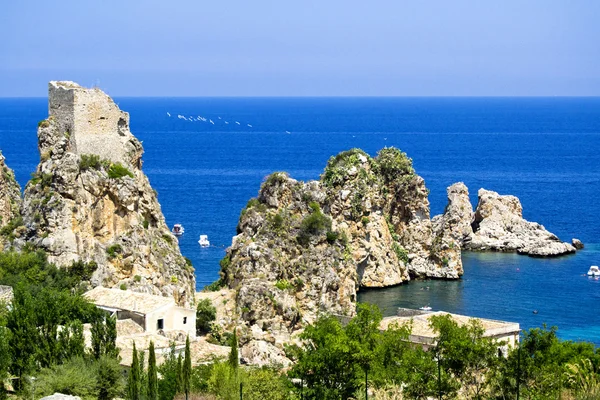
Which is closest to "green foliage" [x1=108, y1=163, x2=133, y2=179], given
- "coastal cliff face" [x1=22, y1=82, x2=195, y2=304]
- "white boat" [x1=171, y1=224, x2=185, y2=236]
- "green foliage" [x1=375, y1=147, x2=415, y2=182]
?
"coastal cliff face" [x1=22, y1=82, x2=195, y2=304]

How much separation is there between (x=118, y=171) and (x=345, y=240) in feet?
35.4

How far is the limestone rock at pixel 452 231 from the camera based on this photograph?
2574 inches

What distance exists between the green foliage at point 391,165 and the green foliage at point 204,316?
23.1 metres

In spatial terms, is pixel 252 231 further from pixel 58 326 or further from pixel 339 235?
pixel 58 326

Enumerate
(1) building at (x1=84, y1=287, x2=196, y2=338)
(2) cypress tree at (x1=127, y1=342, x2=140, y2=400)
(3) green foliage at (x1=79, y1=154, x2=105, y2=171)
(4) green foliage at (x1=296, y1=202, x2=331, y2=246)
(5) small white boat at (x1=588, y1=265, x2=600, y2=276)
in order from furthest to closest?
(5) small white boat at (x1=588, y1=265, x2=600, y2=276) → (4) green foliage at (x1=296, y1=202, x2=331, y2=246) → (3) green foliage at (x1=79, y1=154, x2=105, y2=171) → (1) building at (x1=84, y1=287, x2=196, y2=338) → (2) cypress tree at (x1=127, y1=342, x2=140, y2=400)

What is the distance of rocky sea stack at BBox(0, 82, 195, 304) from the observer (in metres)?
43.2

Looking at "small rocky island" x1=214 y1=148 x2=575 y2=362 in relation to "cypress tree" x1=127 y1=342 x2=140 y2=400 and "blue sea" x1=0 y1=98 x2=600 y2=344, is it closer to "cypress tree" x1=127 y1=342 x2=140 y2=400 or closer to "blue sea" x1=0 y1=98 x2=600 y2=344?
"blue sea" x1=0 y1=98 x2=600 y2=344

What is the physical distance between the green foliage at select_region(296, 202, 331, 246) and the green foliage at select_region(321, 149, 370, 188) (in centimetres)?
1055

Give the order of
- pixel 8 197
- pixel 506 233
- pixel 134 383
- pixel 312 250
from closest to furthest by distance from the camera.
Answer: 1. pixel 134 383
2. pixel 312 250
3. pixel 8 197
4. pixel 506 233

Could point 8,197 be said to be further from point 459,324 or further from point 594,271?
point 594,271

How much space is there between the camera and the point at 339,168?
60406 millimetres

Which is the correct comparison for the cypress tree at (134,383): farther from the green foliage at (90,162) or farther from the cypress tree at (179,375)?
the green foliage at (90,162)

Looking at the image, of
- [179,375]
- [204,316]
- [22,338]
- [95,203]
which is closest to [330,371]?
[179,375]

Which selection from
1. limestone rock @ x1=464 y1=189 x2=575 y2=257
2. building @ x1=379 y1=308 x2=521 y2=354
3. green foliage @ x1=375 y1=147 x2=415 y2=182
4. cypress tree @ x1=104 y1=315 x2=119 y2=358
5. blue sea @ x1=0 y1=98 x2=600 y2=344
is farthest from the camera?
limestone rock @ x1=464 y1=189 x2=575 y2=257
